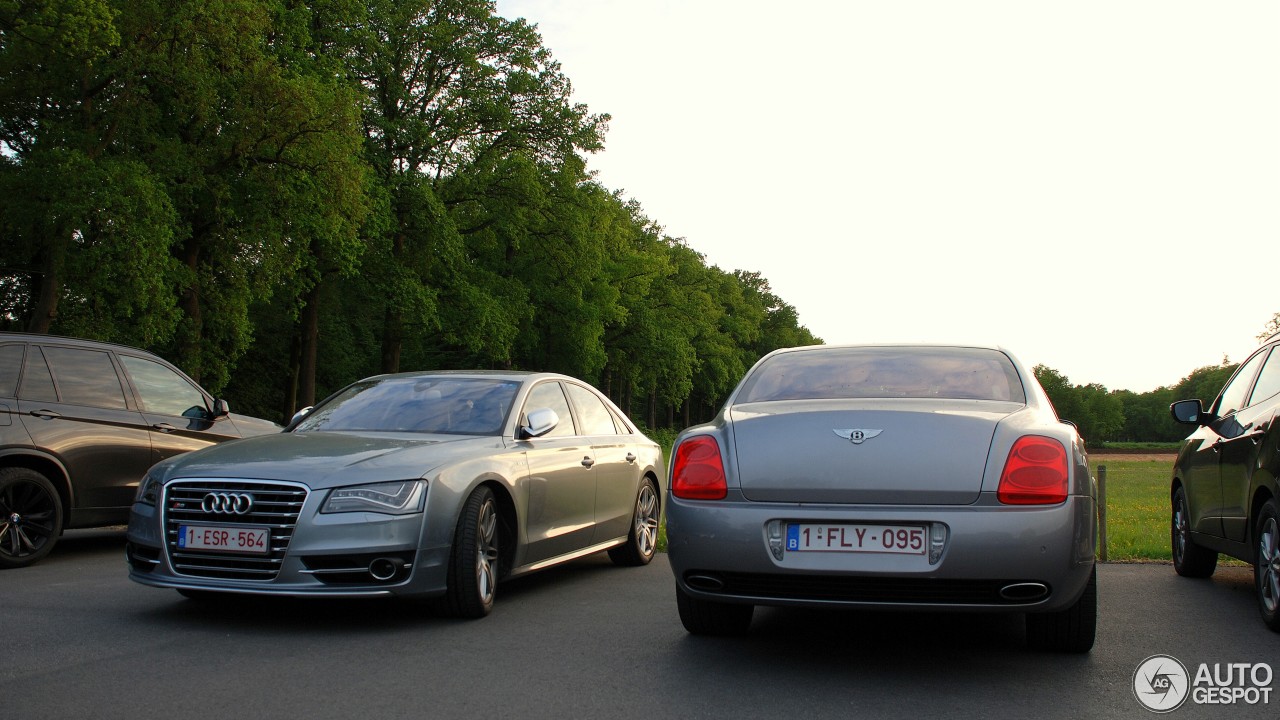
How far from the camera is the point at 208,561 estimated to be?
243 inches

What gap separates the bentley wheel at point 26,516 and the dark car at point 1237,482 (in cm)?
842

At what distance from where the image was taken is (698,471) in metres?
5.33

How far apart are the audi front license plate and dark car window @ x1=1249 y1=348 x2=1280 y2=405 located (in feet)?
19.5

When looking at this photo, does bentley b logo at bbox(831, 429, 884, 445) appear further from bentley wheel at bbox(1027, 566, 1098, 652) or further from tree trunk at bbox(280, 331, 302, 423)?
tree trunk at bbox(280, 331, 302, 423)

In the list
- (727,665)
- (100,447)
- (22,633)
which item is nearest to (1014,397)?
(727,665)

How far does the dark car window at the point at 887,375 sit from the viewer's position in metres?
5.80

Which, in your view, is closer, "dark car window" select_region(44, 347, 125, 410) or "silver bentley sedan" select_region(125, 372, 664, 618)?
"silver bentley sedan" select_region(125, 372, 664, 618)

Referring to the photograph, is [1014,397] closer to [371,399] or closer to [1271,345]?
[1271,345]

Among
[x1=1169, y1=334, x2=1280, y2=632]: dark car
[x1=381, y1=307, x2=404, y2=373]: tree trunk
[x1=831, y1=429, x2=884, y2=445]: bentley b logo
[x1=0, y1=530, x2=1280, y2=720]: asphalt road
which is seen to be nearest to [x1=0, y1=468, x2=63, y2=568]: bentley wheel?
[x1=0, y1=530, x2=1280, y2=720]: asphalt road

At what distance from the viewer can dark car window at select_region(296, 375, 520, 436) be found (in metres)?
7.45

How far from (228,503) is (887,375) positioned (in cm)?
357

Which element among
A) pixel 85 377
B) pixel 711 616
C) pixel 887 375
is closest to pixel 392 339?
pixel 85 377

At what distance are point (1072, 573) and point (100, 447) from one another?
789 centimetres

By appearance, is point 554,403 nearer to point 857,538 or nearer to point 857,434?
point 857,434
